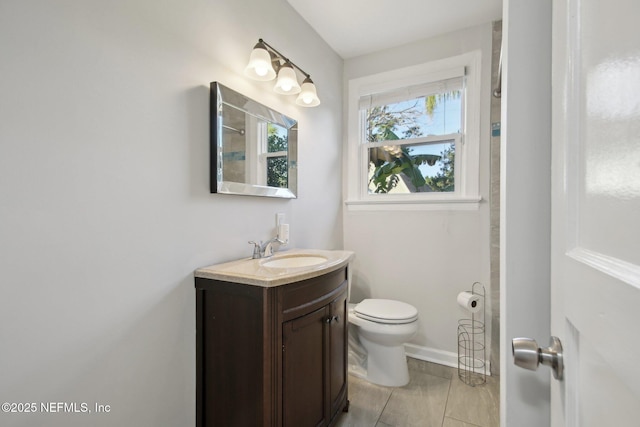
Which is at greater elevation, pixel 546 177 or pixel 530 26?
pixel 530 26

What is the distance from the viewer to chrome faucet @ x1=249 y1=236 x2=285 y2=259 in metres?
1.53

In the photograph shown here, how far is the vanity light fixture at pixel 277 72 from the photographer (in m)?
1.42

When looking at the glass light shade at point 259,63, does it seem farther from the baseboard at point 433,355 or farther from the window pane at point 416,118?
the baseboard at point 433,355

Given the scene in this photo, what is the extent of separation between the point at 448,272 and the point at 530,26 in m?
1.82

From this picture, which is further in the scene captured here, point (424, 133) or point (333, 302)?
point (424, 133)

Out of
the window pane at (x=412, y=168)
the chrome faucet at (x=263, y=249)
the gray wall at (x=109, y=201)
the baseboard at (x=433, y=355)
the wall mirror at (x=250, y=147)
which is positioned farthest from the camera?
the window pane at (x=412, y=168)

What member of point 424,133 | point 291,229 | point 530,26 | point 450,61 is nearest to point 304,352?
point 291,229

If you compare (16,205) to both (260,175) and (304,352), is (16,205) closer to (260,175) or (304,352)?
(260,175)

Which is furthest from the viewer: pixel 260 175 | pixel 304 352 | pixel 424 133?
pixel 424 133

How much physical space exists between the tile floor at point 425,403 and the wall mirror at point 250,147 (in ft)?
4.39

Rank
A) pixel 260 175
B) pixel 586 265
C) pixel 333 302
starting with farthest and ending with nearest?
pixel 260 175, pixel 333 302, pixel 586 265

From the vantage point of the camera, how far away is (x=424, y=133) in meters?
2.32

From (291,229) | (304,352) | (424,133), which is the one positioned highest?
(424,133)

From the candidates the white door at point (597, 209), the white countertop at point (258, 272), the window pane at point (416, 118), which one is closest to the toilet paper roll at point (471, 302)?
the white countertop at point (258, 272)
